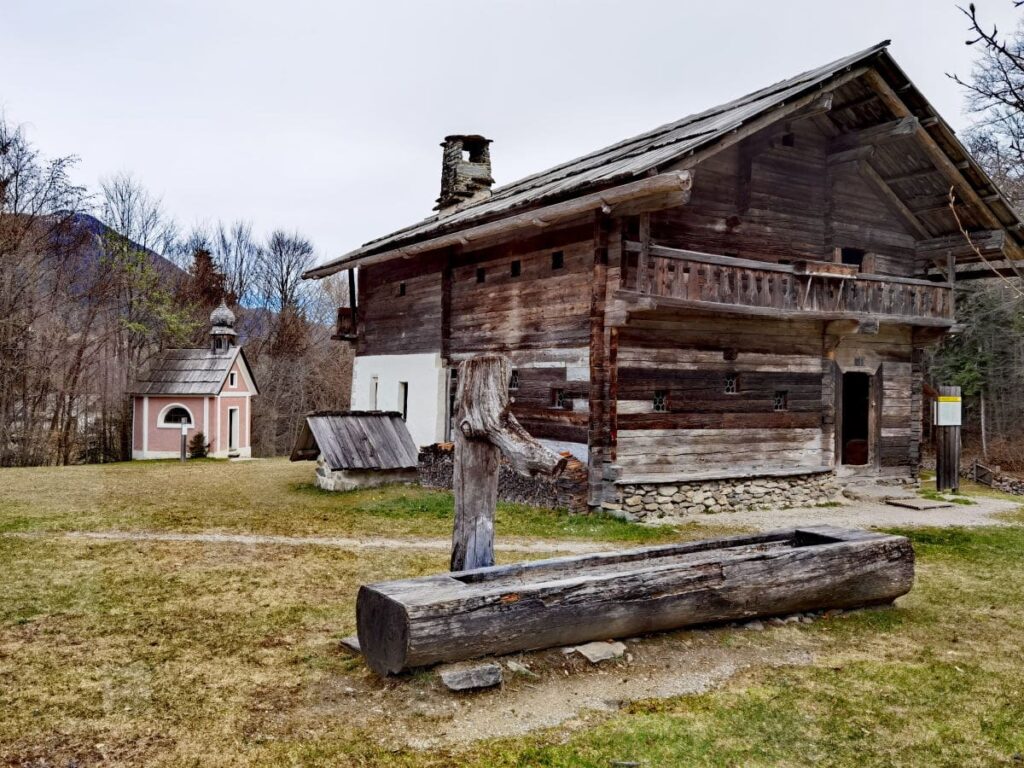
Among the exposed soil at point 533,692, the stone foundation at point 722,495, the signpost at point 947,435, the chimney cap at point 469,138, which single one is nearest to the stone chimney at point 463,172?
the chimney cap at point 469,138

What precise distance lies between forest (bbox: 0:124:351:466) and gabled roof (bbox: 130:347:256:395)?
8.79 feet

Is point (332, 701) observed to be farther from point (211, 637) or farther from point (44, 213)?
point (44, 213)

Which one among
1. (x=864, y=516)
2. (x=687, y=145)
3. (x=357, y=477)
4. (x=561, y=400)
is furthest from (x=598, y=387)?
(x=357, y=477)

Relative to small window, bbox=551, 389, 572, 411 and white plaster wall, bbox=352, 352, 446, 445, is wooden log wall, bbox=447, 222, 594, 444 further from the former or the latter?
white plaster wall, bbox=352, 352, 446, 445

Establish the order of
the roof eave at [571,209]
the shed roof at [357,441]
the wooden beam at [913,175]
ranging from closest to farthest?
1. the roof eave at [571,209]
2. the wooden beam at [913,175]
3. the shed roof at [357,441]

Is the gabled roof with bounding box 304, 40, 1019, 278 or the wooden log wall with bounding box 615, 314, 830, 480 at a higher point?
the gabled roof with bounding box 304, 40, 1019, 278

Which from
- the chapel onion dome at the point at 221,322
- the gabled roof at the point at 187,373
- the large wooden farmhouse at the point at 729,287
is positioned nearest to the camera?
the large wooden farmhouse at the point at 729,287

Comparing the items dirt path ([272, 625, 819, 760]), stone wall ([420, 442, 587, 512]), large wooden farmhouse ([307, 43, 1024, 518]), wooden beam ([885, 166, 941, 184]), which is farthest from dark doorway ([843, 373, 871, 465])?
dirt path ([272, 625, 819, 760])

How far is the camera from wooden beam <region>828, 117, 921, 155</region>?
45.8 feet

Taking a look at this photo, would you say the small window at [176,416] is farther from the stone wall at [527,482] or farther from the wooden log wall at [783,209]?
the wooden log wall at [783,209]

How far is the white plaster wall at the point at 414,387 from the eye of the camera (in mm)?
17156

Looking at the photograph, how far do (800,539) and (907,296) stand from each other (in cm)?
929

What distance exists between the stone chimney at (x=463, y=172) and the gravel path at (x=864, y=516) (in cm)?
1213

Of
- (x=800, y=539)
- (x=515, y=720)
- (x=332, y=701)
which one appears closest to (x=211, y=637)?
(x=332, y=701)
